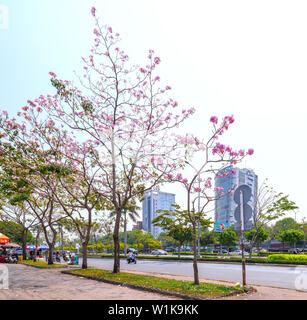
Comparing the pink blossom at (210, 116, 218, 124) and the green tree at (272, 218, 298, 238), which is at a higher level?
the pink blossom at (210, 116, 218, 124)

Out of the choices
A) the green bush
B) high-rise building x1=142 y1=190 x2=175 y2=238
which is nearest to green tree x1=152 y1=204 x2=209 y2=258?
the green bush

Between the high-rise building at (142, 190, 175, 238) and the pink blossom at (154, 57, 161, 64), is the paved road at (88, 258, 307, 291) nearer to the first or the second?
the pink blossom at (154, 57, 161, 64)

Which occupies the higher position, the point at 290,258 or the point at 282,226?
the point at 282,226

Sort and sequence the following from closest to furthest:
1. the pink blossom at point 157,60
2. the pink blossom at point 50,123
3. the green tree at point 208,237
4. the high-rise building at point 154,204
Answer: the pink blossom at point 157,60, the pink blossom at point 50,123, the green tree at point 208,237, the high-rise building at point 154,204

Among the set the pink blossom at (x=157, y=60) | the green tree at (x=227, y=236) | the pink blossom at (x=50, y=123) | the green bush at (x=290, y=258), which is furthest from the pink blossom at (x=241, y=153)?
the green tree at (x=227, y=236)

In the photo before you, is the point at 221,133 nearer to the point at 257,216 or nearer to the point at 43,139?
the point at 43,139

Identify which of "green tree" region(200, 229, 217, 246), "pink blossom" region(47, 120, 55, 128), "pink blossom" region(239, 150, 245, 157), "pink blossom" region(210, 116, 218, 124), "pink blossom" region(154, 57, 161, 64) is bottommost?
"green tree" region(200, 229, 217, 246)

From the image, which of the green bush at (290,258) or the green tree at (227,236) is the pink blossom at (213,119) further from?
the green tree at (227,236)

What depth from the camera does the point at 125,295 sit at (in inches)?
379

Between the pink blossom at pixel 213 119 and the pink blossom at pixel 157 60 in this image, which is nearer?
the pink blossom at pixel 213 119

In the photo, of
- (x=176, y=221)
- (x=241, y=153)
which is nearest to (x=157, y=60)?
(x=241, y=153)

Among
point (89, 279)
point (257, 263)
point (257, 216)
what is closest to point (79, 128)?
point (89, 279)

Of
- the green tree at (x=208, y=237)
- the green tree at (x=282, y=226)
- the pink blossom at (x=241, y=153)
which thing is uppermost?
the pink blossom at (x=241, y=153)

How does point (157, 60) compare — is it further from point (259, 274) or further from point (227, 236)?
point (227, 236)
